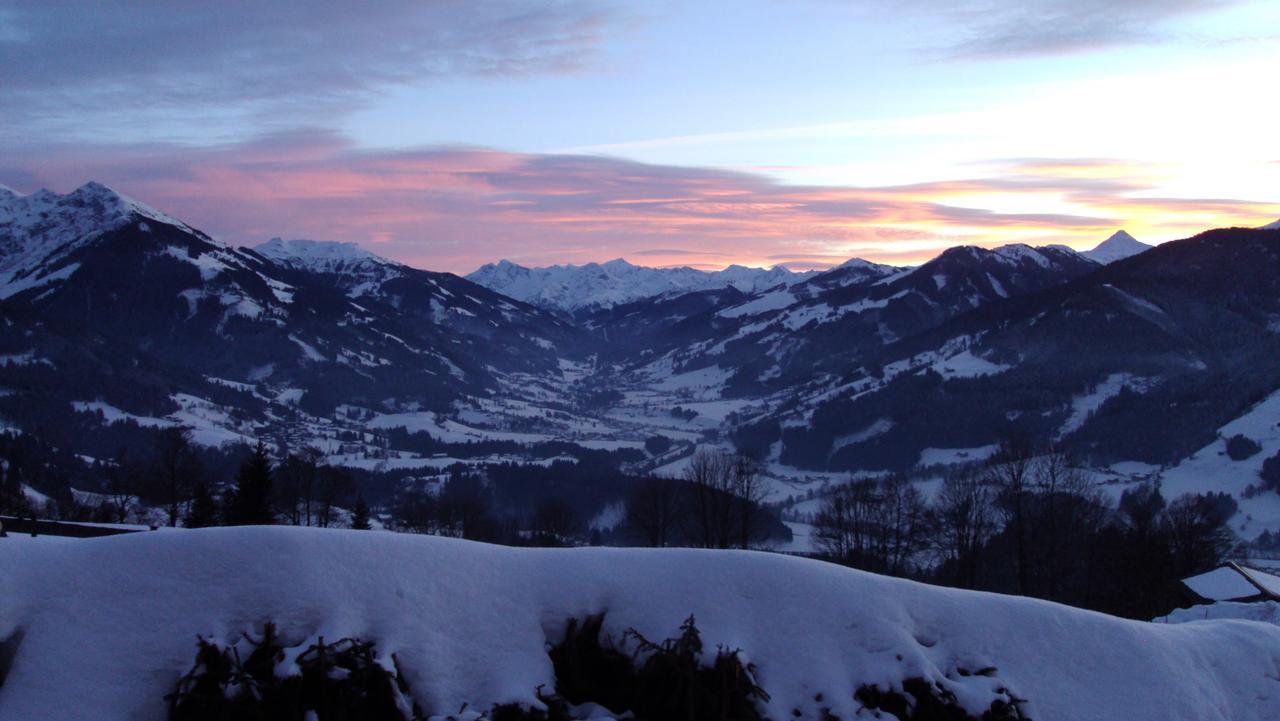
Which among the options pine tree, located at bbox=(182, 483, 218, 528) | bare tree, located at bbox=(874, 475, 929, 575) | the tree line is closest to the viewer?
pine tree, located at bbox=(182, 483, 218, 528)

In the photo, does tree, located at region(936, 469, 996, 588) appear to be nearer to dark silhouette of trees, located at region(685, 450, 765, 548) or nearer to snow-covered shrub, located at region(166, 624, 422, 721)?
dark silhouette of trees, located at region(685, 450, 765, 548)

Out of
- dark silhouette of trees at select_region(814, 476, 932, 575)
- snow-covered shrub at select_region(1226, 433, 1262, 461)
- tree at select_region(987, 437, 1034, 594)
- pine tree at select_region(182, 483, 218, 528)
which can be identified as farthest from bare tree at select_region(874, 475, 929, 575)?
snow-covered shrub at select_region(1226, 433, 1262, 461)

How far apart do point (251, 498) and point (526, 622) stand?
29.8m

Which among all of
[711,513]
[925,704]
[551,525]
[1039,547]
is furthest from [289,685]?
[551,525]

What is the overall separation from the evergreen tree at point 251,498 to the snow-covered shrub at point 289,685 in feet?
94.6

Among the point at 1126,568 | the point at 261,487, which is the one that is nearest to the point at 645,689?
the point at 261,487

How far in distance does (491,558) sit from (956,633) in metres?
6.53

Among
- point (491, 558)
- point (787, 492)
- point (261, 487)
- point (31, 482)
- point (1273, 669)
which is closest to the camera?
point (491, 558)

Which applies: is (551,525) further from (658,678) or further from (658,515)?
(658,678)

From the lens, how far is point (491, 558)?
1221 cm

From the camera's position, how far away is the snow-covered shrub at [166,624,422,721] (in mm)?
9570

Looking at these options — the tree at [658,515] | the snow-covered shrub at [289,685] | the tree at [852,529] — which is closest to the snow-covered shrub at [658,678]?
the snow-covered shrub at [289,685]

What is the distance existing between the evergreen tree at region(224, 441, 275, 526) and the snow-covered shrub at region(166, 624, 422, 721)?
94.6 feet

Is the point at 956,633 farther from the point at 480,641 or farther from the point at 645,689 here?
the point at 480,641
